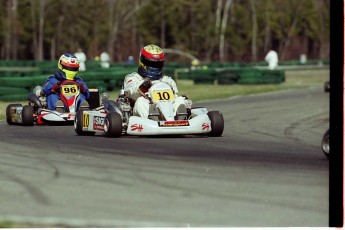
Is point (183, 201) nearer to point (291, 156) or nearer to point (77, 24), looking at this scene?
point (291, 156)

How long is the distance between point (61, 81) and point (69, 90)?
26 centimetres

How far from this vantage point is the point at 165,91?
12539 millimetres

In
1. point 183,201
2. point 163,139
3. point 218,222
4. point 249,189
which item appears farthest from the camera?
point 163,139

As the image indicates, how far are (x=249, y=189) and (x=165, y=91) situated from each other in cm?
492

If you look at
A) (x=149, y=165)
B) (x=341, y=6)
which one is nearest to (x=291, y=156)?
(x=149, y=165)

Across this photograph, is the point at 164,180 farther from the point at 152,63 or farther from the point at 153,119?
the point at 152,63

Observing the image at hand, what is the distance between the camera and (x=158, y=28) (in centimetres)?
9319

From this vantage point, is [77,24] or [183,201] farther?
[77,24]

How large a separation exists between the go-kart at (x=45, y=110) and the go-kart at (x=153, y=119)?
1.51m

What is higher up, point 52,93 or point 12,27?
point 12,27

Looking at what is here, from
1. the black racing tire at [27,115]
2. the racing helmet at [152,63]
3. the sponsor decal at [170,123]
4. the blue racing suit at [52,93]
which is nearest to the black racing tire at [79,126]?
the racing helmet at [152,63]

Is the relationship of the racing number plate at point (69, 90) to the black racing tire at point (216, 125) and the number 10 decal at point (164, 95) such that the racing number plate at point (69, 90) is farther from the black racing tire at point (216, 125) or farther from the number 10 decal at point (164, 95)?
the black racing tire at point (216, 125)

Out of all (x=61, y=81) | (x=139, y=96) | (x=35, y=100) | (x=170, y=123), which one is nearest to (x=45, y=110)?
(x=35, y=100)

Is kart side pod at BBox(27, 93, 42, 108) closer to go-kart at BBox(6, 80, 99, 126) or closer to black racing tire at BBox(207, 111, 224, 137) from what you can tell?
go-kart at BBox(6, 80, 99, 126)
